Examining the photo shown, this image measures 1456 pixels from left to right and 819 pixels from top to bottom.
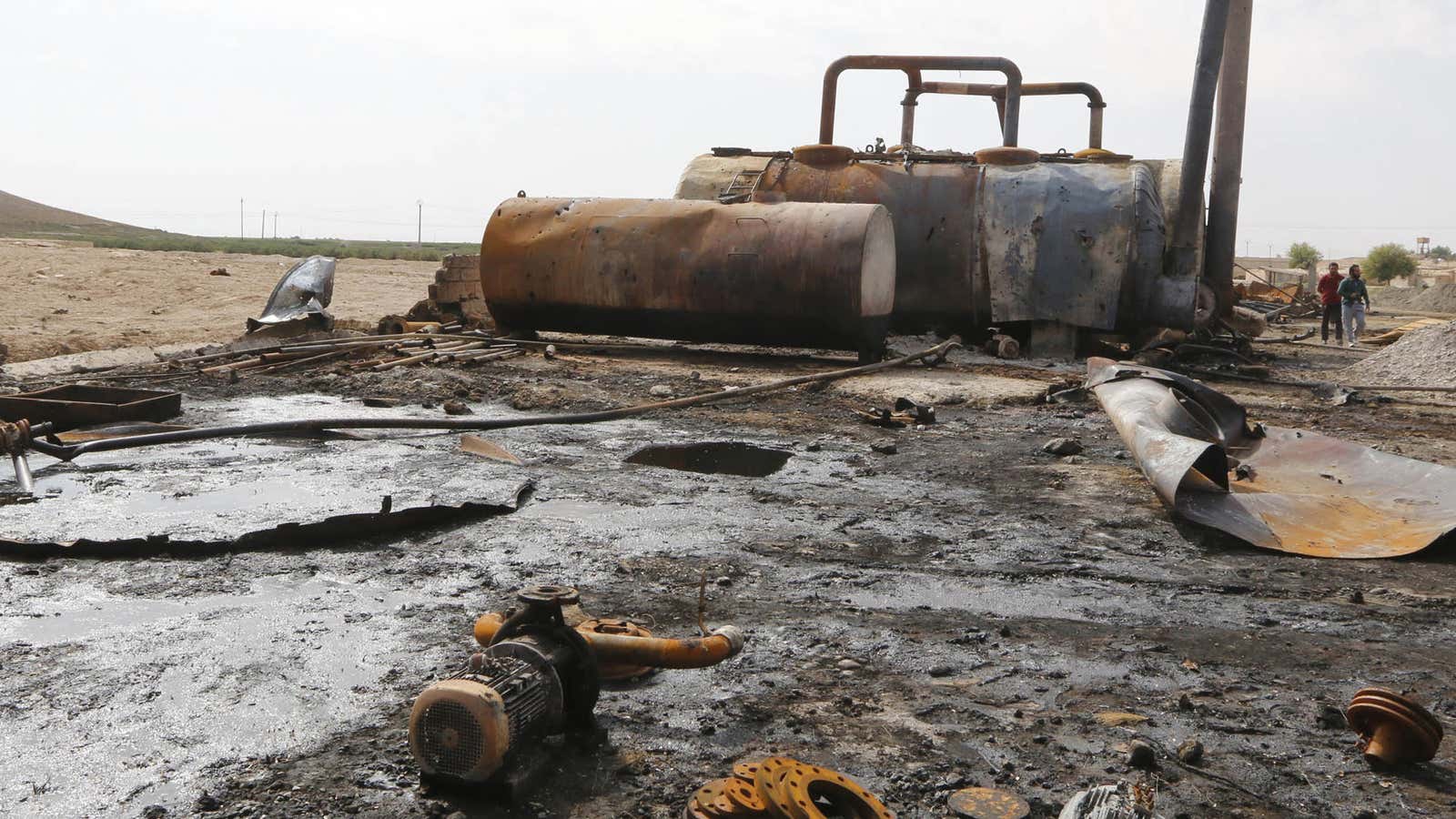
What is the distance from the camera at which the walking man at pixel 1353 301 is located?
56.3 feet

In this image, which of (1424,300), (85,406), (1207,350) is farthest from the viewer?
(1424,300)

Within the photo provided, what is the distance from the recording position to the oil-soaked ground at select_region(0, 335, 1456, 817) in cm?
255

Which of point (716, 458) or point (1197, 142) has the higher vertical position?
point (1197, 142)

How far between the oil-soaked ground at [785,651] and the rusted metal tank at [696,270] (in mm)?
4869

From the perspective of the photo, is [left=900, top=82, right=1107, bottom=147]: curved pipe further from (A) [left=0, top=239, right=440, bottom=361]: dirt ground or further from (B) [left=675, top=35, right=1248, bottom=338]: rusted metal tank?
(A) [left=0, top=239, right=440, bottom=361]: dirt ground

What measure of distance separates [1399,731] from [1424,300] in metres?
32.0

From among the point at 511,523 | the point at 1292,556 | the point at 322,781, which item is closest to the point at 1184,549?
the point at 1292,556

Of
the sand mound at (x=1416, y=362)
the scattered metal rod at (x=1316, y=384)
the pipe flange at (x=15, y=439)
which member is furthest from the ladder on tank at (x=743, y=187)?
the pipe flange at (x=15, y=439)

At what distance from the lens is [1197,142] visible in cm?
1228

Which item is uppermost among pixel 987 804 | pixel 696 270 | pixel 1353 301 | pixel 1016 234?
pixel 1016 234

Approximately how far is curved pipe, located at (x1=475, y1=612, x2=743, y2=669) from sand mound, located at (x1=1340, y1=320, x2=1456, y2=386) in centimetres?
993

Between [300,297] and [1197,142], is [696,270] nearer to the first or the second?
[300,297]

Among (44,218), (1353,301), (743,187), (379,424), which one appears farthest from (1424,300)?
(44,218)

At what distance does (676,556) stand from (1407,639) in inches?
92.7
